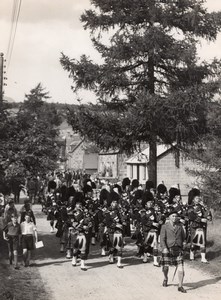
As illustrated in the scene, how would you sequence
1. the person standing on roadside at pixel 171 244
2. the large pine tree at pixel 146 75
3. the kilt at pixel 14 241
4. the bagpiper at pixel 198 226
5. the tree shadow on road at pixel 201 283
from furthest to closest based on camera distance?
the large pine tree at pixel 146 75 → the bagpiper at pixel 198 226 → the kilt at pixel 14 241 → the tree shadow on road at pixel 201 283 → the person standing on roadside at pixel 171 244

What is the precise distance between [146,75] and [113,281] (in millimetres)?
12499

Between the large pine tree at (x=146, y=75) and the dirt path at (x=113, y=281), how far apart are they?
743 centimetres

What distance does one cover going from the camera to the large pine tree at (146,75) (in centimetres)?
2162

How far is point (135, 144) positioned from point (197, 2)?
6.93m

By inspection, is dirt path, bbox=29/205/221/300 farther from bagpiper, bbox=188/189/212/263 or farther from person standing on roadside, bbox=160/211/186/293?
bagpiper, bbox=188/189/212/263

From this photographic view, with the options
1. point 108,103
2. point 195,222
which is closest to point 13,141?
point 195,222

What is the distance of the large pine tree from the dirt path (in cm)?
743

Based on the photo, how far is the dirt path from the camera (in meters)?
11.4

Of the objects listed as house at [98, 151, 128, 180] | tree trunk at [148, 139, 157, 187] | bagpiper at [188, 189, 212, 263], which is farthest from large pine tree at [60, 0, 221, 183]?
house at [98, 151, 128, 180]

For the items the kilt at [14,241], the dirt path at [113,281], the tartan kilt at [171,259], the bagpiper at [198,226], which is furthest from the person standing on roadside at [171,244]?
the kilt at [14,241]

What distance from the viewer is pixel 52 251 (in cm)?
1738

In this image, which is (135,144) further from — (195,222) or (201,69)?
(195,222)

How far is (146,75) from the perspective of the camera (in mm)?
23219

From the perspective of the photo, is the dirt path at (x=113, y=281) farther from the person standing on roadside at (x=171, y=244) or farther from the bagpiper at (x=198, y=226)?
the bagpiper at (x=198, y=226)
